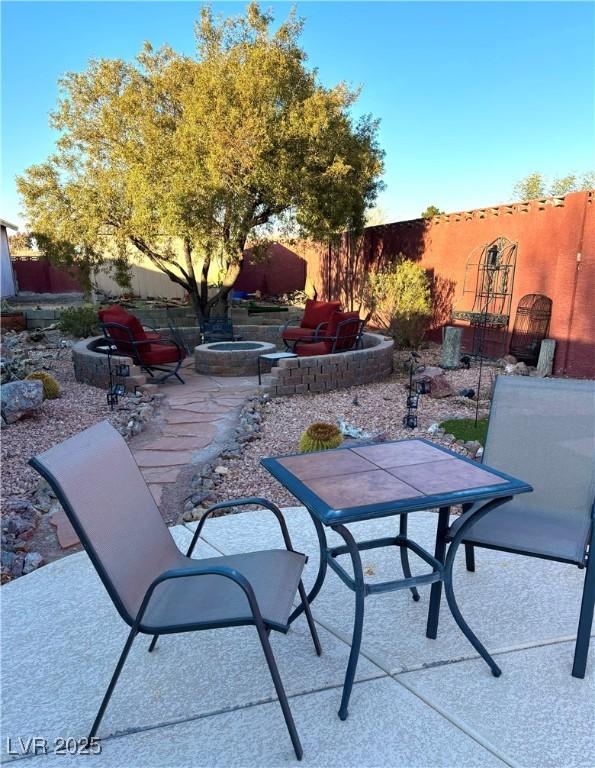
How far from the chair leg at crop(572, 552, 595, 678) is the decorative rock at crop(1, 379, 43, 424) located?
5161 mm

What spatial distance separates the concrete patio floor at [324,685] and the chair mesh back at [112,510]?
1.34 ft

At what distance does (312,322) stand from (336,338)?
150cm

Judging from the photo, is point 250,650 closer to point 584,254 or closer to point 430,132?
point 584,254

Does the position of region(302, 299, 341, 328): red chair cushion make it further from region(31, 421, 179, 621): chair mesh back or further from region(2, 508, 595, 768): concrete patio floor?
region(31, 421, 179, 621): chair mesh back

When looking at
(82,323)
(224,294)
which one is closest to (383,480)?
(82,323)

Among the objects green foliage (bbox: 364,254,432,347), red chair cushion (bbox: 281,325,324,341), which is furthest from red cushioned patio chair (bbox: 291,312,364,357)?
green foliage (bbox: 364,254,432,347)

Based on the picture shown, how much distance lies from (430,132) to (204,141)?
8.57 meters

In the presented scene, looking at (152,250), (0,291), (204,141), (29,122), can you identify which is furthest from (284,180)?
(0,291)

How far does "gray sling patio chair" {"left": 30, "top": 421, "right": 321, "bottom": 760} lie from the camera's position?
1.60m

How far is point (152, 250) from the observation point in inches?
457

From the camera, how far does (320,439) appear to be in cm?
436

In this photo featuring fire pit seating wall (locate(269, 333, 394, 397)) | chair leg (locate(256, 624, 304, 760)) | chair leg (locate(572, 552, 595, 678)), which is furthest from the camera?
fire pit seating wall (locate(269, 333, 394, 397))

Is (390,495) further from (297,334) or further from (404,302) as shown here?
(404,302)

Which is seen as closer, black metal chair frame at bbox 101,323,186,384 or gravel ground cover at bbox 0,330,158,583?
gravel ground cover at bbox 0,330,158,583
